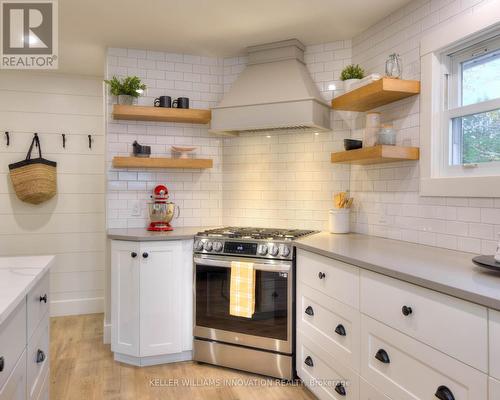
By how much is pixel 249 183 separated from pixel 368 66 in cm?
136

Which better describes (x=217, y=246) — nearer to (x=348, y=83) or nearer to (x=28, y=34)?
(x=348, y=83)

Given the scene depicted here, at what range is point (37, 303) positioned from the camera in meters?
1.68

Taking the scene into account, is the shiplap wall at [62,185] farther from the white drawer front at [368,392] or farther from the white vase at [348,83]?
the white drawer front at [368,392]

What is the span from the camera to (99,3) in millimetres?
2615

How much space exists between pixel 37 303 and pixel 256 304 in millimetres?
1440

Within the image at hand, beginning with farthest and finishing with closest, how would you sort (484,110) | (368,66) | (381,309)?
(368,66) → (484,110) → (381,309)

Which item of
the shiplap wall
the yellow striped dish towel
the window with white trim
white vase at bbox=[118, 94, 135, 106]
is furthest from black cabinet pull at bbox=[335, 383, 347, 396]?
the shiplap wall

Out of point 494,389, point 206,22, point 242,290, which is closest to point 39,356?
point 242,290

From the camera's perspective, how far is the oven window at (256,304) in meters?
2.67

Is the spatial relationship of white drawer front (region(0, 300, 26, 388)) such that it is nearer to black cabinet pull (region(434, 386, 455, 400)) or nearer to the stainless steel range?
black cabinet pull (region(434, 386, 455, 400))

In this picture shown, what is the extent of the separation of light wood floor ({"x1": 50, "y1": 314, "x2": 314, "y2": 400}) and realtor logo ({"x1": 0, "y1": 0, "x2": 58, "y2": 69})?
2.43 metres

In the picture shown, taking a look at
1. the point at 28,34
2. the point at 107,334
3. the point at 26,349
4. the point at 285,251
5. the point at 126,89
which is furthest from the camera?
the point at 107,334

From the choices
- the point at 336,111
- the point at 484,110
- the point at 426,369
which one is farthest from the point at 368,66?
the point at 426,369

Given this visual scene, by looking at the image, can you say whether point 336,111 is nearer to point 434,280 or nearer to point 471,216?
point 471,216
